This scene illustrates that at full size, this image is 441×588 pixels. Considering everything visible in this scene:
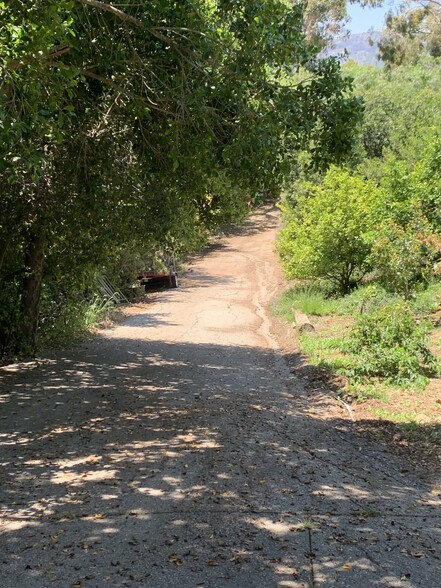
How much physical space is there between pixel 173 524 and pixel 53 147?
6.86m

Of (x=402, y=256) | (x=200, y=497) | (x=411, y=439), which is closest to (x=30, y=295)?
(x=402, y=256)

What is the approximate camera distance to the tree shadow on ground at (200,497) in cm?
410

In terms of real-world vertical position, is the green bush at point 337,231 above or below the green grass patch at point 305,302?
above

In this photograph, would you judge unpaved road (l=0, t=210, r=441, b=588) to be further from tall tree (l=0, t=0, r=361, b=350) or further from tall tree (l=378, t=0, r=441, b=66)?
tall tree (l=378, t=0, r=441, b=66)

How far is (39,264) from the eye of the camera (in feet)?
41.4

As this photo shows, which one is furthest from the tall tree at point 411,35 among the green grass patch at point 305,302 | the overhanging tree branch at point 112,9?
the overhanging tree branch at point 112,9

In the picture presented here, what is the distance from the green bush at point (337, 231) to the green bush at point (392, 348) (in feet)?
23.6

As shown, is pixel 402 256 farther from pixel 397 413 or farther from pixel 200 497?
pixel 200 497

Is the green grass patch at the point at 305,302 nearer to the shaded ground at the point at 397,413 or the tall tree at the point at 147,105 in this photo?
the shaded ground at the point at 397,413

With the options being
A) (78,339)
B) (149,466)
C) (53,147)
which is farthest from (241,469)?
(78,339)

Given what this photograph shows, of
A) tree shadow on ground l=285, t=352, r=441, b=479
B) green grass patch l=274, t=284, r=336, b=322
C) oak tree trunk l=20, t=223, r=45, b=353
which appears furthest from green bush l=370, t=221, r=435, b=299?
oak tree trunk l=20, t=223, r=45, b=353

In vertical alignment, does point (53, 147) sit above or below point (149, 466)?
above

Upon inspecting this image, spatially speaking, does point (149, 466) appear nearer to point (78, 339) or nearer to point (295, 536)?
point (295, 536)

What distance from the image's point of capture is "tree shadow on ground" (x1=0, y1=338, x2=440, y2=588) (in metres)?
4.10
